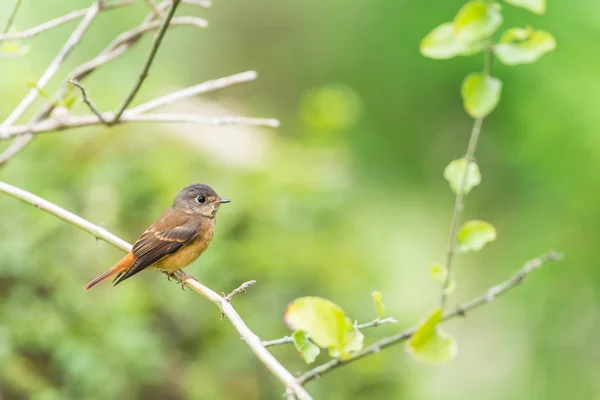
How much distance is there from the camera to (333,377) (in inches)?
165

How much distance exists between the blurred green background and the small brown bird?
83cm

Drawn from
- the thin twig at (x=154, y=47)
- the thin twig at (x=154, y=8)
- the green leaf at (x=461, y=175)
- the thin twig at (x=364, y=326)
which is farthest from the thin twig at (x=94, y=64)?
the green leaf at (x=461, y=175)

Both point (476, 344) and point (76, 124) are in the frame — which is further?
point (476, 344)

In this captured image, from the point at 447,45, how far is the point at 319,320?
0.39m

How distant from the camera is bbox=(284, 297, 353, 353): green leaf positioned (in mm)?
968

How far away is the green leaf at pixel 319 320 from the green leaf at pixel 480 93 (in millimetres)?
299

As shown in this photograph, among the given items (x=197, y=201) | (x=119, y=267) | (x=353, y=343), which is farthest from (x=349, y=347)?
(x=197, y=201)

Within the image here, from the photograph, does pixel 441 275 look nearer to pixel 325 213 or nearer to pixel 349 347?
pixel 349 347

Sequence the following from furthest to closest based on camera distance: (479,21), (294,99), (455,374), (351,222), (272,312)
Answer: (294,99)
(455,374)
(351,222)
(272,312)
(479,21)

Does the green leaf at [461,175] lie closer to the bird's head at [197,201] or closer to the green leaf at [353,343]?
the green leaf at [353,343]

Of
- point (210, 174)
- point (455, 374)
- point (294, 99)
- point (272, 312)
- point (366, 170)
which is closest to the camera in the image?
point (272, 312)

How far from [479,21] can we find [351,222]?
4183mm

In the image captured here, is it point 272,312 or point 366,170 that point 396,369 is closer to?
point 272,312

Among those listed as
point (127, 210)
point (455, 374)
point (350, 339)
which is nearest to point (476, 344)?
point (455, 374)
